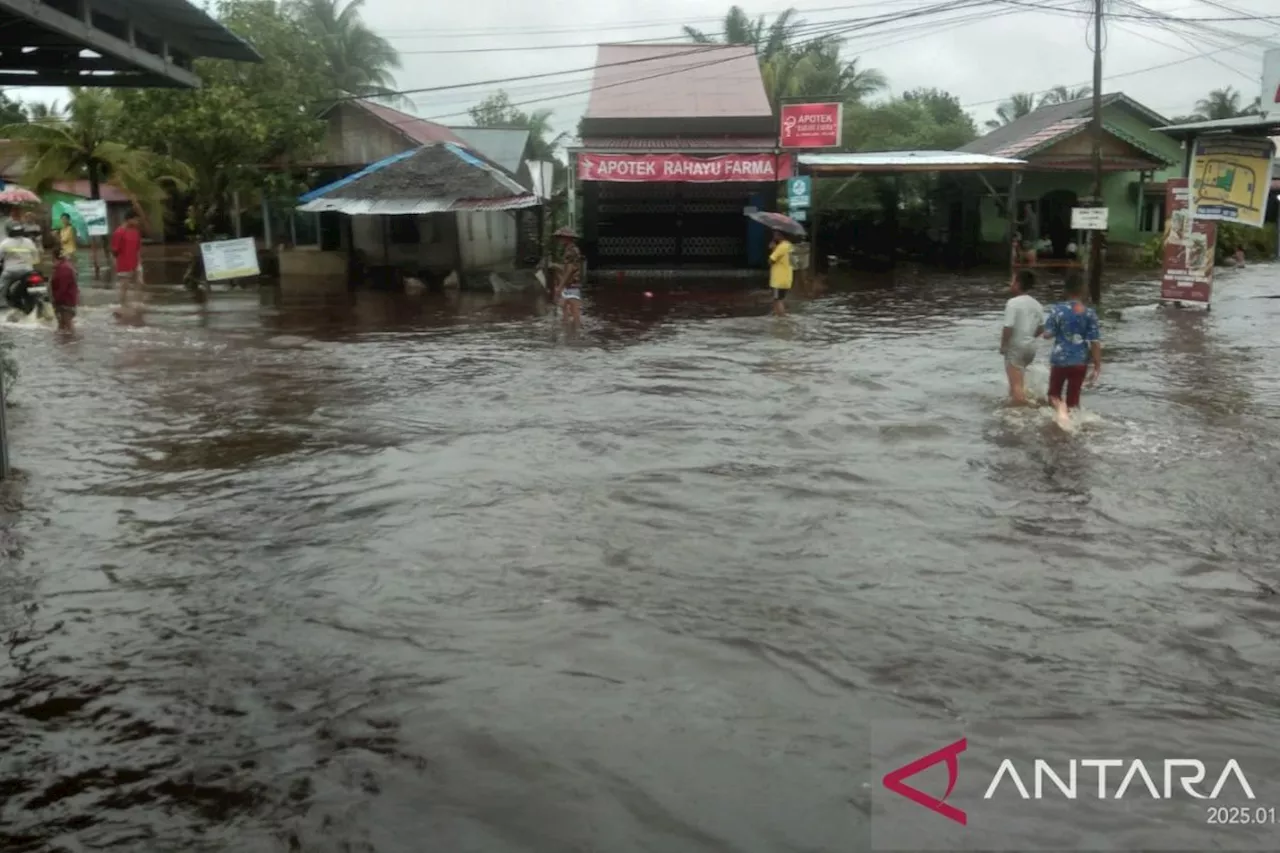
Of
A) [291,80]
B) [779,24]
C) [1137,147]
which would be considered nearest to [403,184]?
[291,80]

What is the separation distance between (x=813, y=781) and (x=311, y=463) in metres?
5.81

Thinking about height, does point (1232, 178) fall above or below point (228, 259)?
above

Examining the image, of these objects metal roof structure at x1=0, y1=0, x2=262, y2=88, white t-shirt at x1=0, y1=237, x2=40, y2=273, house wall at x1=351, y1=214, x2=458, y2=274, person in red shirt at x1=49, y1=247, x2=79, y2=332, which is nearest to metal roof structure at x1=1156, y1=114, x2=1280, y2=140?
metal roof structure at x1=0, y1=0, x2=262, y2=88

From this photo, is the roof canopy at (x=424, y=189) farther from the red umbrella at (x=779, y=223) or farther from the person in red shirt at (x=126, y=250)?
the red umbrella at (x=779, y=223)

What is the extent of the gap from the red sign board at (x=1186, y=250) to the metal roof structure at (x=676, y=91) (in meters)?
10.0

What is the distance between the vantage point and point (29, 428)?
33.3 ft

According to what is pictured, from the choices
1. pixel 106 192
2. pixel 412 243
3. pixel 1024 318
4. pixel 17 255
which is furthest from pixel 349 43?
pixel 1024 318

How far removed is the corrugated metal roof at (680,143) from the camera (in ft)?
83.0

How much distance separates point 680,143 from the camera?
1021 inches

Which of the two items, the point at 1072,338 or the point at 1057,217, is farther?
the point at 1057,217

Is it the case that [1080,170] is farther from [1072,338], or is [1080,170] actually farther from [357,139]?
[1072,338]

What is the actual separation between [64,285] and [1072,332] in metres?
13.4

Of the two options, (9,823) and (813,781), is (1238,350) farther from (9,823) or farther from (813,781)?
(9,823)

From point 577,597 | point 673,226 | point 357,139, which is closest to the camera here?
point 577,597
